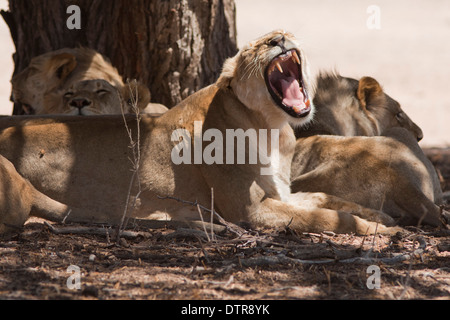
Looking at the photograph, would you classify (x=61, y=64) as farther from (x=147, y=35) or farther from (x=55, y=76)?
(x=147, y=35)

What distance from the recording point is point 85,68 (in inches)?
275

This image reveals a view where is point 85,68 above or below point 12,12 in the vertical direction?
below

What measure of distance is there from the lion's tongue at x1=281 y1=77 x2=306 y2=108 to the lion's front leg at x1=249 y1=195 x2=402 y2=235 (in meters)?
0.79

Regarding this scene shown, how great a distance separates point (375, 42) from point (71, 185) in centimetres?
2135

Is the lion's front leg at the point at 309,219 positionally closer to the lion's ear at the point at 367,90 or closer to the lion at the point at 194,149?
the lion at the point at 194,149

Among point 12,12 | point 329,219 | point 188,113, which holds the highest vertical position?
point 12,12

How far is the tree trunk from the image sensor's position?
7004 millimetres

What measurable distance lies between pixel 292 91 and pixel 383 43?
66.2 feet
